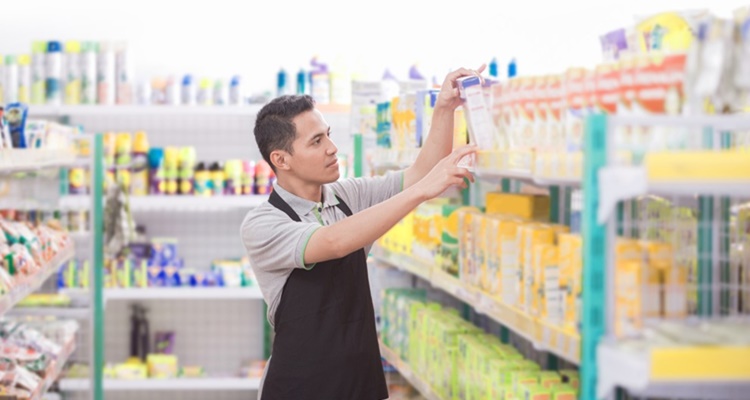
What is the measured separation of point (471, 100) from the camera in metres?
3.29

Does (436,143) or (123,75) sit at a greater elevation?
(123,75)

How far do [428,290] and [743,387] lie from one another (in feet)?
8.86

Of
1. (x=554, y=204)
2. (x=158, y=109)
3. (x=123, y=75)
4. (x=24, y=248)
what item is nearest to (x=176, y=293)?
(x=158, y=109)

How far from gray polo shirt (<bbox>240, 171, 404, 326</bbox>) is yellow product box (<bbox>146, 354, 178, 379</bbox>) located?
3.50 meters

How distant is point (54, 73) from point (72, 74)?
0.36 ft

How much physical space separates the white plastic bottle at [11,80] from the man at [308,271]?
3.69 meters

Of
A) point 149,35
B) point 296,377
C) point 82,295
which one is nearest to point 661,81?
point 296,377

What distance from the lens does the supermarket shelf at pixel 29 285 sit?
3.79 metres

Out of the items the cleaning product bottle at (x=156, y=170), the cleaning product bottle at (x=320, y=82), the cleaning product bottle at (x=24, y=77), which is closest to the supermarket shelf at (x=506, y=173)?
the cleaning product bottle at (x=320, y=82)

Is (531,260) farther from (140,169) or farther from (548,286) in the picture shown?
(140,169)

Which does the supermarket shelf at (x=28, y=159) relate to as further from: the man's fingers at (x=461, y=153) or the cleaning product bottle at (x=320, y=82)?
the cleaning product bottle at (x=320, y=82)

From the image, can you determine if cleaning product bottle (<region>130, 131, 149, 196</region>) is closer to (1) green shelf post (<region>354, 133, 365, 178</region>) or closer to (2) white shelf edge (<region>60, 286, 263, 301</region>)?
(2) white shelf edge (<region>60, 286, 263, 301</region>)

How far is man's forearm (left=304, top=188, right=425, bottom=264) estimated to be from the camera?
10.3 feet

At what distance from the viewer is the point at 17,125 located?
4582 millimetres
